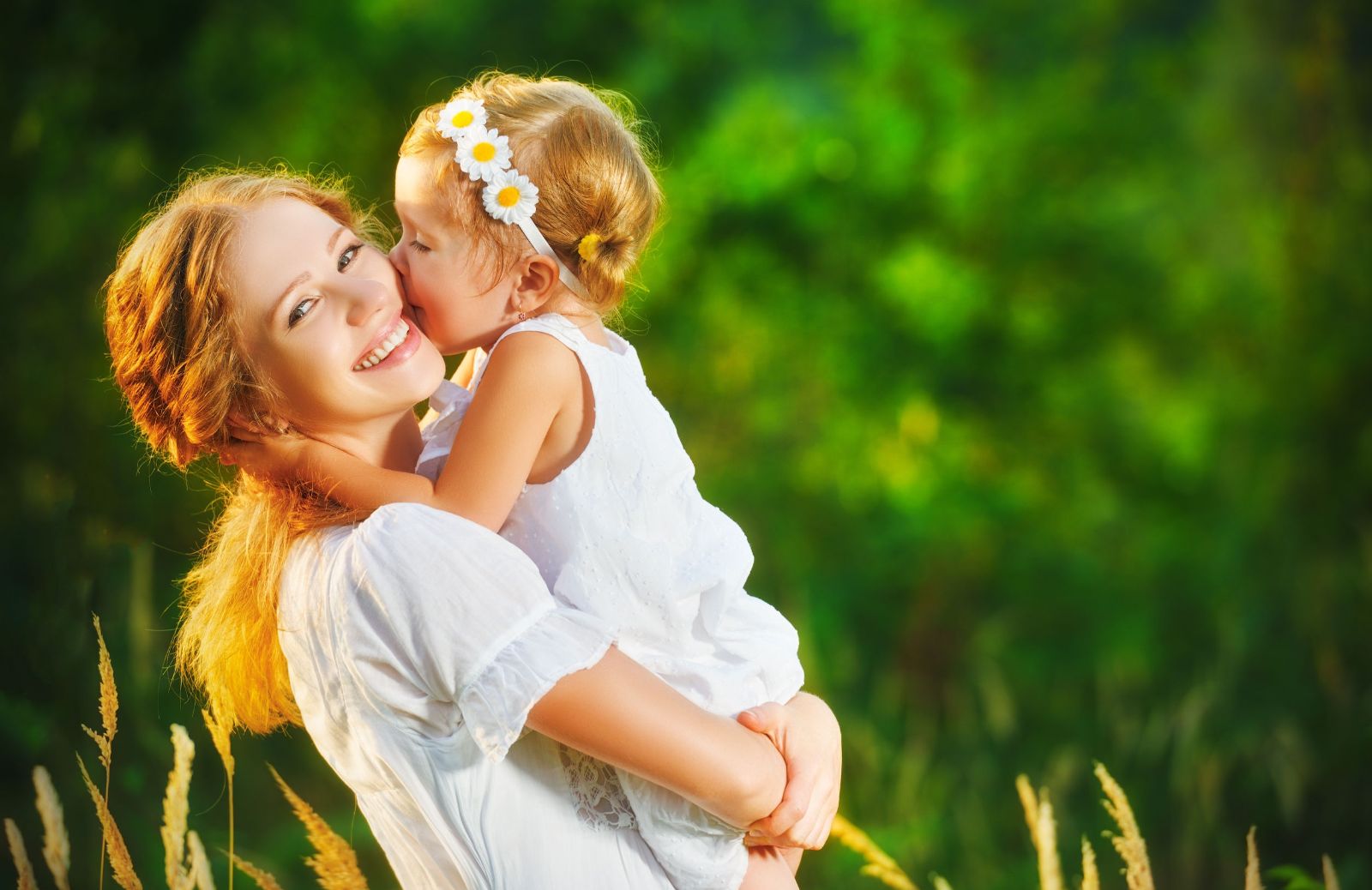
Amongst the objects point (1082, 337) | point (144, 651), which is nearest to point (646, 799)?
point (144, 651)

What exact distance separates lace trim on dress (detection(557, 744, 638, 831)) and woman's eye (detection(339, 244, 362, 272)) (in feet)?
2.10

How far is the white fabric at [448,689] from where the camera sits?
4.63 ft

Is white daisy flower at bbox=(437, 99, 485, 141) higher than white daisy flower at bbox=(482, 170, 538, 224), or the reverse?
white daisy flower at bbox=(437, 99, 485, 141)

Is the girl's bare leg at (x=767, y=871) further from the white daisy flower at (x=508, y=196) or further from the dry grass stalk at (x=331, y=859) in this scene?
the white daisy flower at (x=508, y=196)

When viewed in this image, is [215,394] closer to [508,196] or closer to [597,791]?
[508,196]

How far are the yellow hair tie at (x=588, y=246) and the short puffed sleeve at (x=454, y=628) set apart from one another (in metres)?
0.55

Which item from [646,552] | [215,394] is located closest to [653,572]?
[646,552]

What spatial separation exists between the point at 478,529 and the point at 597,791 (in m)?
0.35

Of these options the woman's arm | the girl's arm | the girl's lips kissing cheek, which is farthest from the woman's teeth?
the woman's arm

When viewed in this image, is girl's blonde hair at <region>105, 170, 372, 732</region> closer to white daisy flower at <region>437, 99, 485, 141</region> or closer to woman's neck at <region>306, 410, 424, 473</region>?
woman's neck at <region>306, 410, 424, 473</region>

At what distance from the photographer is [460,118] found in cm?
184

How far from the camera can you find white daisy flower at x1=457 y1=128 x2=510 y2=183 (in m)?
1.80

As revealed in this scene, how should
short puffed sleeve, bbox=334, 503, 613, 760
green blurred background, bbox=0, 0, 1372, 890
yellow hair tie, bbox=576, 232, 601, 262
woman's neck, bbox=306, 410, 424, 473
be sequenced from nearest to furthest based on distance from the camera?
1. short puffed sleeve, bbox=334, 503, 613, 760
2. woman's neck, bbox=306, 410, 424, 473
3. yellow hair tie, bbox=576, 232, 601, 262
4. green blurred background, bbox=0, 0, 1372, 890

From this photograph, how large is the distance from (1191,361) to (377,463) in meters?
6.99
